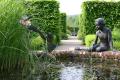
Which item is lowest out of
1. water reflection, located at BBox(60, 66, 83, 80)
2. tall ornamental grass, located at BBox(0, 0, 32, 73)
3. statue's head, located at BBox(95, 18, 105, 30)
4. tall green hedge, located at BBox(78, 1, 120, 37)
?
water reflection, located at BBox(60, 66, 83, 80)

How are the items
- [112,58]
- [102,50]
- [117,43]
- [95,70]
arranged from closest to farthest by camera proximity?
[95,70]
[112,58]
[102,50]
[117,43]

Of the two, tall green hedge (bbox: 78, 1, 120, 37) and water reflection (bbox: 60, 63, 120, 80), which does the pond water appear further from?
tall green hedge (bbox: 78, 1, 120, 37)

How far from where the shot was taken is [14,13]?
584 cm

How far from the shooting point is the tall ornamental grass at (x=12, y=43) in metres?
5.60

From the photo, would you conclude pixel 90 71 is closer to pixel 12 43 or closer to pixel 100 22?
pixel 12 43

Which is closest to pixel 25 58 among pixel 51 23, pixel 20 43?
pixel 20 43

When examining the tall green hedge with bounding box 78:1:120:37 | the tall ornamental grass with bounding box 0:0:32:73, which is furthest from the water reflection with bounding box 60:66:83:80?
the tall green hedge with bounding box 78:1:120:37

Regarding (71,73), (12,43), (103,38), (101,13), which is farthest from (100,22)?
(101,13)

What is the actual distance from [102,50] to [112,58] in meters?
0.84

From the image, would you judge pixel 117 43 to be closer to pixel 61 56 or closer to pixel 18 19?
pixel 61 56

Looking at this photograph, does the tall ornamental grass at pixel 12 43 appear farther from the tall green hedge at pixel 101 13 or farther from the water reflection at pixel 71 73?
the tall green hedge at pixel 101 13

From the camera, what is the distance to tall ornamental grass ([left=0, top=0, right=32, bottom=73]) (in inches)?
221

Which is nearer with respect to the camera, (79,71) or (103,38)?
(79,71)

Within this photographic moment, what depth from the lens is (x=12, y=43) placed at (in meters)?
5.73
